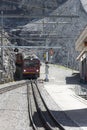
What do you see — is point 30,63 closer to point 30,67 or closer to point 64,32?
point 30,67

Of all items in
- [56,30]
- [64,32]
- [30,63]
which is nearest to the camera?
[30,63]

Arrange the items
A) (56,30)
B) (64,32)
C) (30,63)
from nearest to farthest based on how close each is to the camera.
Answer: (30,63)
(56,30)
(64,32)

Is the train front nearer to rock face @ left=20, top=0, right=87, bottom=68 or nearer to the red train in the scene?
the red train

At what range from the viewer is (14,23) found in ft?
475

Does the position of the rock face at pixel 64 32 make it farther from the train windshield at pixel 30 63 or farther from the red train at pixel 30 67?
the train windshield at pixel 30 63

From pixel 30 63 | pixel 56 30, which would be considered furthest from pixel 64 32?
pixel 30 63

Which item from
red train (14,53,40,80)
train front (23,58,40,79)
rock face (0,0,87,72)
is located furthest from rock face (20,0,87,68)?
train front (23,58,40,79)

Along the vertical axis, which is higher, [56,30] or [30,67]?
[56,30]

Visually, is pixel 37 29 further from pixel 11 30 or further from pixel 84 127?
pixel 84 127

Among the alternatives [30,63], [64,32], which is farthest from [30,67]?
[64,32]

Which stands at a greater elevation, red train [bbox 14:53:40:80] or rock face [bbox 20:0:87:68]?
rock face [bbox 20:0:87:68]

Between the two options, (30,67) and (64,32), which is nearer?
(30,67)

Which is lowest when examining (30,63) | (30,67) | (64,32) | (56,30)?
(30,67)

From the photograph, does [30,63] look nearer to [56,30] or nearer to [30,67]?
[30,67]
